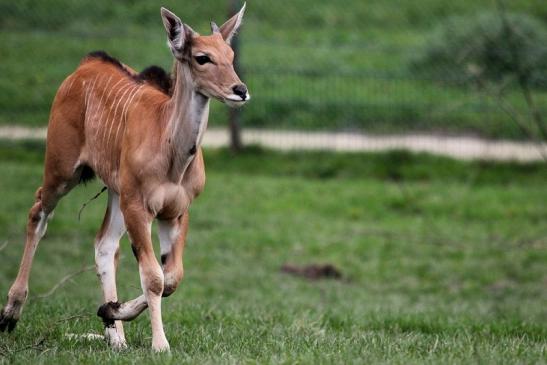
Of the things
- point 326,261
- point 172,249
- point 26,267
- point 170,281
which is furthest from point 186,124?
point 326,261

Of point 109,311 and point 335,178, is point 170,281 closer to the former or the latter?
point 109,311

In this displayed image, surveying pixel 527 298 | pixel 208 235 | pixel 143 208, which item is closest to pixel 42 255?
pixel 208 235

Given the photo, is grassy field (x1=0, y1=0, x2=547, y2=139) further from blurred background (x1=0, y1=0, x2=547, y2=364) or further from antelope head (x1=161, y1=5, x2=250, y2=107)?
antelope head (x1=161, y1=5, x2=250, y2=107)

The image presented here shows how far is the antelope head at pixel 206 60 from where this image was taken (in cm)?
651

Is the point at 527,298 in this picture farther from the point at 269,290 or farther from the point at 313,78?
the point at 313,78

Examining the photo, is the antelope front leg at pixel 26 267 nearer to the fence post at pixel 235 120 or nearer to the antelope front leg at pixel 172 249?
the antelope front leg at pixel 172 249

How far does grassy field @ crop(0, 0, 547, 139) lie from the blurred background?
0.04 meters

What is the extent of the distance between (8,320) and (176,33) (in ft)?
7.76

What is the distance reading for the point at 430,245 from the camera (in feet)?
44.6

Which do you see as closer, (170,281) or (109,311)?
(109,311)

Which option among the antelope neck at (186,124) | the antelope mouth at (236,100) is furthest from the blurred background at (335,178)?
the antelope mouth at (236,100)

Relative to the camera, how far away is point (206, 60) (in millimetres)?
6645

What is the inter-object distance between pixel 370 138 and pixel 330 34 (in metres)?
2.88

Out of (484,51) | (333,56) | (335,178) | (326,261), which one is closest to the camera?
(326,261)
